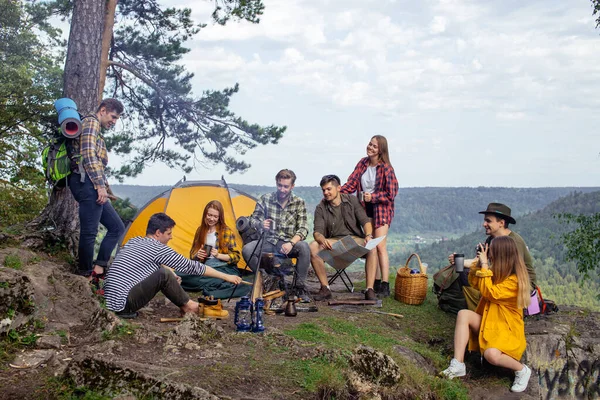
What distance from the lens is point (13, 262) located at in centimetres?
599

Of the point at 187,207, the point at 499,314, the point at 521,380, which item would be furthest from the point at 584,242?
the point at 187,207

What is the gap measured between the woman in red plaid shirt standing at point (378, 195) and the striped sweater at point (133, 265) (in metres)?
2.65

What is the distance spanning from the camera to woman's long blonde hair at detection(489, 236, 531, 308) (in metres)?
4.86

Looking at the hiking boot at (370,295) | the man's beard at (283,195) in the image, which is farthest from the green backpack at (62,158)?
the hiking boot at (370,295)

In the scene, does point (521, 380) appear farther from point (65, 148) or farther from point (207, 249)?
point (65, 148)

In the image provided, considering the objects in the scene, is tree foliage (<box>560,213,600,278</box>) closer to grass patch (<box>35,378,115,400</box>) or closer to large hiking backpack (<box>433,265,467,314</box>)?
large hiking backpack (<box>433,265,467,314</box>)

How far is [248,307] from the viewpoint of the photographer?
5016mm

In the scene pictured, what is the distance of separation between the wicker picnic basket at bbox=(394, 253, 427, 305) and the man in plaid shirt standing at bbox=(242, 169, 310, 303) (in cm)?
126

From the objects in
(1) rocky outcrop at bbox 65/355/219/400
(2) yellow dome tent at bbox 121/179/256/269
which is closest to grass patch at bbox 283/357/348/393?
(1) rocky outcrop at bbox 65/355/219/400

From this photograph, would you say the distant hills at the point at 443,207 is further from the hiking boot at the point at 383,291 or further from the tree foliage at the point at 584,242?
the hiking boot at the point at 383,291

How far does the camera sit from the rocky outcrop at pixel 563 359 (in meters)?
5.77

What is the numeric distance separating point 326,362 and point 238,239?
3.78m

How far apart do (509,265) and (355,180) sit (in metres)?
2.77

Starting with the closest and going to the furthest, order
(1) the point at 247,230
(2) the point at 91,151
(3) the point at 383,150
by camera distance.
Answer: (2) the point at 91,151
(3) the point at 383,150
(1) the point at 247,230
